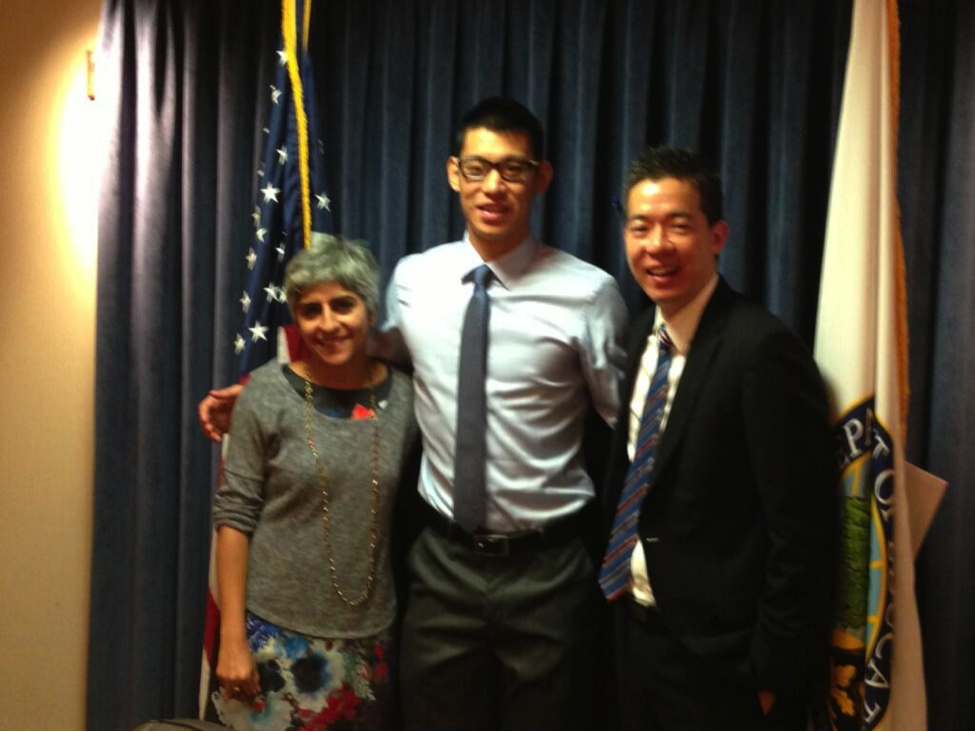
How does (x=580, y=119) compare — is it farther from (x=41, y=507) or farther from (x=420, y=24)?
(x=41, y=507)

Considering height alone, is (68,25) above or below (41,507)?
above

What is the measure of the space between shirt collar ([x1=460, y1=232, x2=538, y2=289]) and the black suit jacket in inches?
17.7

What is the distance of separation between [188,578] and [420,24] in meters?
1.57

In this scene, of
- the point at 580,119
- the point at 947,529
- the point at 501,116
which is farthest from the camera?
the point at 580,119

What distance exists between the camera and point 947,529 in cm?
197

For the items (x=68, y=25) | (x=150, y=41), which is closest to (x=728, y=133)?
(x=150, y=41)

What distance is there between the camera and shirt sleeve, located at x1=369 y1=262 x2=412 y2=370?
207 centimetres

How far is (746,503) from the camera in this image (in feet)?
5.31

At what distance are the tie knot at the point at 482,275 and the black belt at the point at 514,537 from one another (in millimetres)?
500

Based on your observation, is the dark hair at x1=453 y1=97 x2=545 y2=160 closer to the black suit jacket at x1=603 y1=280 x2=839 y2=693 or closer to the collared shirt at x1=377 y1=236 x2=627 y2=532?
the collared shirt at x1=377 y1=236 x2=627 y2=532

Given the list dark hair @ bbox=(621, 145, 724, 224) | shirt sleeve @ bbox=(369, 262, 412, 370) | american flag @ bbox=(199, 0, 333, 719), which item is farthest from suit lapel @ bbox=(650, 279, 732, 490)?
american flag @ bbox=(199, 0, 333, 719)

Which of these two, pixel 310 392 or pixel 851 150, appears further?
pixel 310 392

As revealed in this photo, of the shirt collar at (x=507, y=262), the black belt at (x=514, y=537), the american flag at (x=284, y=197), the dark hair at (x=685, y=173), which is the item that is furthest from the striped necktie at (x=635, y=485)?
the american flag at (x=284, y=197)

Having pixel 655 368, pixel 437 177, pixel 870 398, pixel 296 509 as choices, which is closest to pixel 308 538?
pixel 296 509
